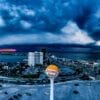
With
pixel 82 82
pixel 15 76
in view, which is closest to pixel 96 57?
pixel 82 82

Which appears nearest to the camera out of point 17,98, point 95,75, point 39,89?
point 17,98

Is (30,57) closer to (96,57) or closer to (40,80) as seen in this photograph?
(40,80)

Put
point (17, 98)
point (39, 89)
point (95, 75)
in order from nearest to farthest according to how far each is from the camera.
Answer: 1. point (17, 98)
2. point (39, 89)
3. point (95, 75)

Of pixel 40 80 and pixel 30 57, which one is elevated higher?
pixel 30 57

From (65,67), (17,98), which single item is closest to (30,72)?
(65,67)

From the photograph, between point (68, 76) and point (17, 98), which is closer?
point (17, 98)

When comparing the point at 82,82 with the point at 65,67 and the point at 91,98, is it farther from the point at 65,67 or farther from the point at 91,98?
the point at 91,98
